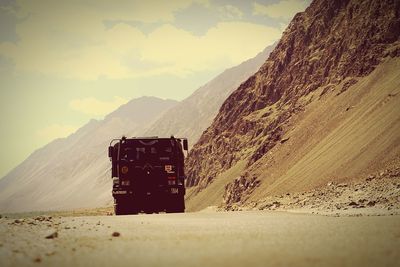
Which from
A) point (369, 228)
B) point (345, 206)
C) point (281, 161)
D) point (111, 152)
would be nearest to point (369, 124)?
point (281, 161)

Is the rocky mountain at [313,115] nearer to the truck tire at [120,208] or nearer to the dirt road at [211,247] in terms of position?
the truck tire at [120,208]

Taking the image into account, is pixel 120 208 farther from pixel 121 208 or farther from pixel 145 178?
pixel 145 178

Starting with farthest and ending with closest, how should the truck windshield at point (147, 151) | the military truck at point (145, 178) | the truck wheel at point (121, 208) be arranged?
the truck windshield at point (147, 151)
the military truck at point (145, 178)
the truck wheel at point (121, 208)

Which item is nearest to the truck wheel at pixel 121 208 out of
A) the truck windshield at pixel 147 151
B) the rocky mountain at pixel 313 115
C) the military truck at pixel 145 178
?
the military truck at pixel 145 178

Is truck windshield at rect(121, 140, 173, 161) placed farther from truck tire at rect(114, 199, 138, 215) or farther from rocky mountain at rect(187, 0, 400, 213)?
rocky mountain at rect(187, 0, 400, 213)

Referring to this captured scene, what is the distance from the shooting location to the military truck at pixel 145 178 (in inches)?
942

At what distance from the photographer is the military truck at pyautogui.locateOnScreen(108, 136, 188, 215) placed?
942 inches

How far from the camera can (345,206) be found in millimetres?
22281

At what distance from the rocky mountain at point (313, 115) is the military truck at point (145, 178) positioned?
1655 centimetres

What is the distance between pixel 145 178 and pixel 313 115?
1822 inches

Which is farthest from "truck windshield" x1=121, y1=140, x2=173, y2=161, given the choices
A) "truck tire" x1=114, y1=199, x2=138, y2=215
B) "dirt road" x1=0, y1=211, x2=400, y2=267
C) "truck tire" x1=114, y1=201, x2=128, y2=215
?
"dirt road" x1=0, y1=211, x2=400, y2=267

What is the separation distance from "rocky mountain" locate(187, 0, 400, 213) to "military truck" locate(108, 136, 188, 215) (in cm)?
1655

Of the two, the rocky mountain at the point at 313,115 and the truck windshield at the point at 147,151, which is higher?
the rocky mountain at the point at 313,115

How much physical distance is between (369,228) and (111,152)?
1486cm
